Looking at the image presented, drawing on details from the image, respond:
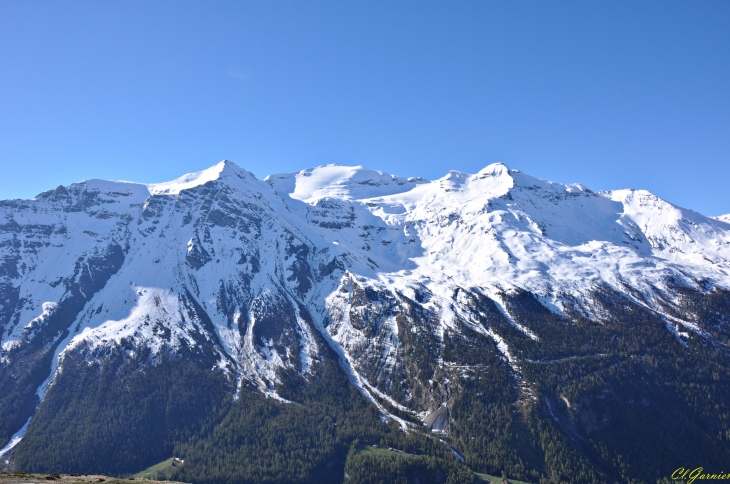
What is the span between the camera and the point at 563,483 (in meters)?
200

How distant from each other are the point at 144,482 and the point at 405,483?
350 ft

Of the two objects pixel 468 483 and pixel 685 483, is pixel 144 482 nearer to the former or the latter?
pixel 468 483

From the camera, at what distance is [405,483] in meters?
199

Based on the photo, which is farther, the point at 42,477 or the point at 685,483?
the point at 685,483

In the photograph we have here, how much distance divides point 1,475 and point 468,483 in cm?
15262

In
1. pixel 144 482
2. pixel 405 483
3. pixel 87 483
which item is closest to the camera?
pixel 87 483

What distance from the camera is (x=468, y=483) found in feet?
655

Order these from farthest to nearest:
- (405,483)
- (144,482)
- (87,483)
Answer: (405,483)
(144,482)
(87,483)

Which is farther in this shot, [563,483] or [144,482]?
[563,483]

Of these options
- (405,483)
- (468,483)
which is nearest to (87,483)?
(405,483)

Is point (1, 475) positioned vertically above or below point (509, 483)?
above

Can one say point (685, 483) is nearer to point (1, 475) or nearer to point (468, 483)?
point (468, 483)

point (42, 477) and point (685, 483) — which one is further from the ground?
point (42, 477)

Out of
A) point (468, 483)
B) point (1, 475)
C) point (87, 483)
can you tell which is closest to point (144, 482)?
point (87, 483)
